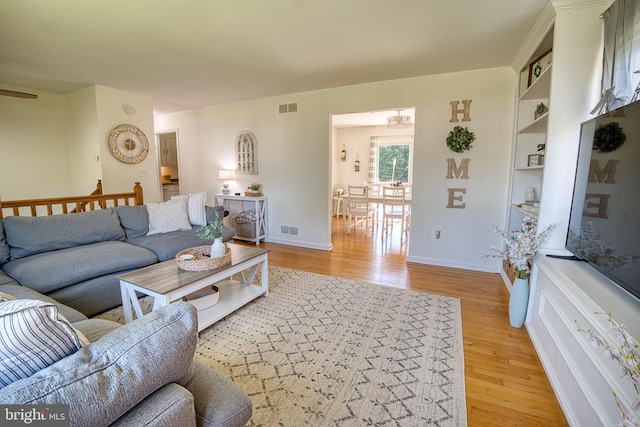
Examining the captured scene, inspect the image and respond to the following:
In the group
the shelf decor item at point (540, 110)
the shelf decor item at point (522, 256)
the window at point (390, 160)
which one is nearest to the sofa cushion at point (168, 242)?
the shelf decor item at point (522, 256)

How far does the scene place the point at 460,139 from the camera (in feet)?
11.7

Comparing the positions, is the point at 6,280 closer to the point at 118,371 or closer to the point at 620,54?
the point at 118,371

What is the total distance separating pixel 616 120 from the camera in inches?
59.6

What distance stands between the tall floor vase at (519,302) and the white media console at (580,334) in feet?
0.70

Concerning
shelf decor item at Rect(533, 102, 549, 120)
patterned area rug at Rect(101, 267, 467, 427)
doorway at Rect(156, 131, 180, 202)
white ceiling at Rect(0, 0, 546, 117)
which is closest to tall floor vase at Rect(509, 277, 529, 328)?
patterned area rug at Rect(101, 267, 467, 427)

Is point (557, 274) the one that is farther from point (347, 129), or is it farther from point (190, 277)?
point (347, 129)

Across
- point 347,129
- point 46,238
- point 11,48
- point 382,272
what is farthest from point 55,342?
point 347,129

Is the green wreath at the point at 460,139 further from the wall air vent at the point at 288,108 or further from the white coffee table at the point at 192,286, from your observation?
the white coffee table at the point at 192,286

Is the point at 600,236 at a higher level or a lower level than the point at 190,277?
higher

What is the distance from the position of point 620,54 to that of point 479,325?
2029mm

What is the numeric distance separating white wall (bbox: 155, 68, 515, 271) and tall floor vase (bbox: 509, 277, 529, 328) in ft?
4.48

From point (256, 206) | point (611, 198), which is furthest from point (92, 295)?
point (611, 198)

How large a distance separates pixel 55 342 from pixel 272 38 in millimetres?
2756

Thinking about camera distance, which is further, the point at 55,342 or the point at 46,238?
the point at 46,238
